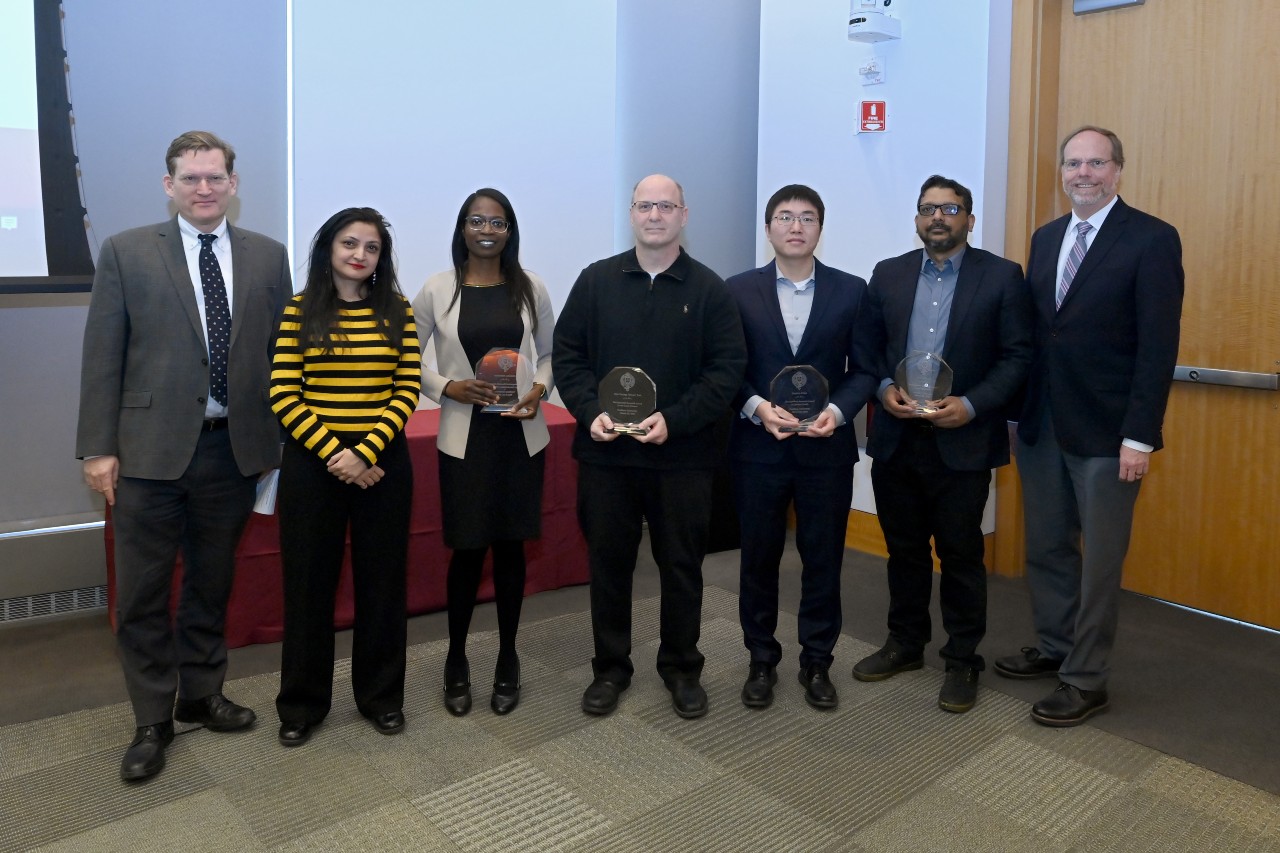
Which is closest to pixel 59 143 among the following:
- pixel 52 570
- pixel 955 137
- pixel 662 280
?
pixel 52 570

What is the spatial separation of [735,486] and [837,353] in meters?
0.50

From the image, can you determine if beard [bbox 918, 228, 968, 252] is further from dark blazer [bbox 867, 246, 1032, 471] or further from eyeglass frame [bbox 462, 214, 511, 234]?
eyeglass frame [bbox 462, 214, 511, 234]

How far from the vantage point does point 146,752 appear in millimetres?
2445

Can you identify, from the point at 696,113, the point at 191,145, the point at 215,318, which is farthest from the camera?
the point at 696,113

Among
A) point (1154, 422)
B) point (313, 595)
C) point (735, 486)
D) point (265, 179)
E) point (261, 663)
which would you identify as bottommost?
point (261, 663)

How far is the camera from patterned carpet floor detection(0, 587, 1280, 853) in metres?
2.18

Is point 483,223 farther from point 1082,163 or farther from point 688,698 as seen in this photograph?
point 1082,163

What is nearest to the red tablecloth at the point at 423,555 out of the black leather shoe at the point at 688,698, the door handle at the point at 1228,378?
the black leather shoe at the point at 688,698

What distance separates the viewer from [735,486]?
293cm

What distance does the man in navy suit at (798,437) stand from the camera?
276 cm

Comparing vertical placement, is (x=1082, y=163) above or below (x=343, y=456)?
above

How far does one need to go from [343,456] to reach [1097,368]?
79.9 inches

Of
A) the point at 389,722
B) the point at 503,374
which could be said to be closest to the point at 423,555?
the point at 389,722

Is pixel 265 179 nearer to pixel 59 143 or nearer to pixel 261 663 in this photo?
pixel 59 143
